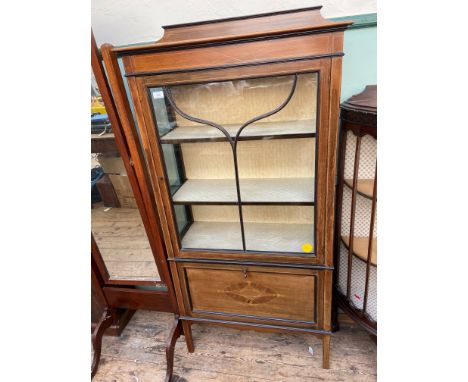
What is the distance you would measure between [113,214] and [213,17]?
98cm

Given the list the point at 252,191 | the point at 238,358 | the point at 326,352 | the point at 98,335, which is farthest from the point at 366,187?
the point at 98,335

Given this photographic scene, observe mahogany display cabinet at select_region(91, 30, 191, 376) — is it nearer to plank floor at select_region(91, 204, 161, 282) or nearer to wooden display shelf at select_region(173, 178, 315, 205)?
plank floor at select_region(91, 204, 161, 282)

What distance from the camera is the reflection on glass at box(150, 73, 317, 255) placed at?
980 millimetres

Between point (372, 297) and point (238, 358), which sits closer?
point (372, 297)

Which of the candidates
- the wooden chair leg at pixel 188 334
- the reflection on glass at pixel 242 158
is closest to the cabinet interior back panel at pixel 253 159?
the reflection on glass at pixel 242 158

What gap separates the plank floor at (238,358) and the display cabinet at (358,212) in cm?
25

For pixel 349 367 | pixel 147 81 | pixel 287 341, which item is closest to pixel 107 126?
pixel 147 81

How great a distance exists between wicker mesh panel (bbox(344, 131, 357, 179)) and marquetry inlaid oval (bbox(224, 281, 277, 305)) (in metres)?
0.59

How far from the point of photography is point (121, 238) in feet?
4.59

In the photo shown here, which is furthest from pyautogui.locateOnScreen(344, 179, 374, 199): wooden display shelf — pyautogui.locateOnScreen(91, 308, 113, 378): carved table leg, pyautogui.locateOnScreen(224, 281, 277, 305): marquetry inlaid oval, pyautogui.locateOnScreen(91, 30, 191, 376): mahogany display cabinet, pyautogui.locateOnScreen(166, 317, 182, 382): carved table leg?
pyautogui.locateOnScreen(91, 308, 113, 378): carved table leg

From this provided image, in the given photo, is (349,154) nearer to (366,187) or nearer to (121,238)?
(366,187)

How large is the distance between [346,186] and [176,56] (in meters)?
0.83

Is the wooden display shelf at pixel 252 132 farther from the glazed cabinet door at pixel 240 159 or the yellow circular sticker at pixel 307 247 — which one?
the yellow circular sticker at pixel 307 247
